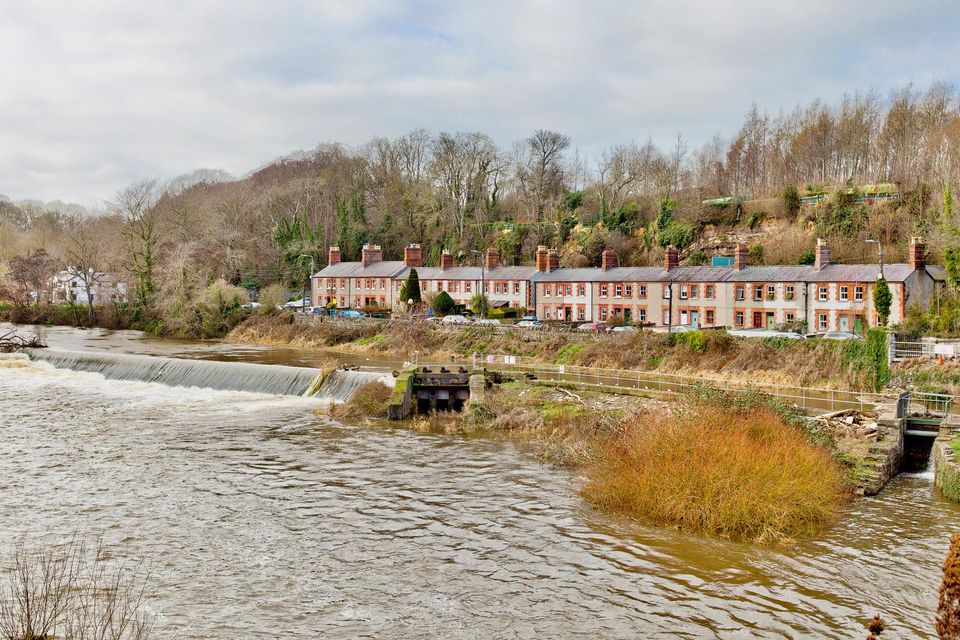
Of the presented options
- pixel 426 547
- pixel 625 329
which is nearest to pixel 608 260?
pixel 625 329

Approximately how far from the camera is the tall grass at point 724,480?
18.1 m

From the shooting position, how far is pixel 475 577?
1627 cm

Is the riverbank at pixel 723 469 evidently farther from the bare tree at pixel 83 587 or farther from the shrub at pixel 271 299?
the shrub at pixel 271 299

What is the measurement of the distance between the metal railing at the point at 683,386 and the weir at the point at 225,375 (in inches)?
288

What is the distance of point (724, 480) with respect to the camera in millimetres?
18188

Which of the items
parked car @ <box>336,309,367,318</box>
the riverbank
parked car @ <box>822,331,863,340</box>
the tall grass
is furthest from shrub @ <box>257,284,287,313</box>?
the tall grass

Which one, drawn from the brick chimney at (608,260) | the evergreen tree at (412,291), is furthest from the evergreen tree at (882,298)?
the evergreen tree at (412,291)

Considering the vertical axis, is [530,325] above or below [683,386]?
above

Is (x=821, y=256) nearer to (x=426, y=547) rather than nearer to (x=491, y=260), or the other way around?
(x=491, y=260)

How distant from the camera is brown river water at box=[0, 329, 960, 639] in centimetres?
1438

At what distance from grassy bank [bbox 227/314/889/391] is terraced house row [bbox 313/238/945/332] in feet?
30.9

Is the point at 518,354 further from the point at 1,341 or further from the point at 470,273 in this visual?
the point at 1,341

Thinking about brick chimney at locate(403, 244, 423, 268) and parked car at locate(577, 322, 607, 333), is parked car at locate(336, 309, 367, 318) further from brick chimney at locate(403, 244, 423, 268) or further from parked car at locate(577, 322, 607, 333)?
parked car at locate(577, 322, 607, 333)

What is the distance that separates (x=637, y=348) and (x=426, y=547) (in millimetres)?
30900
